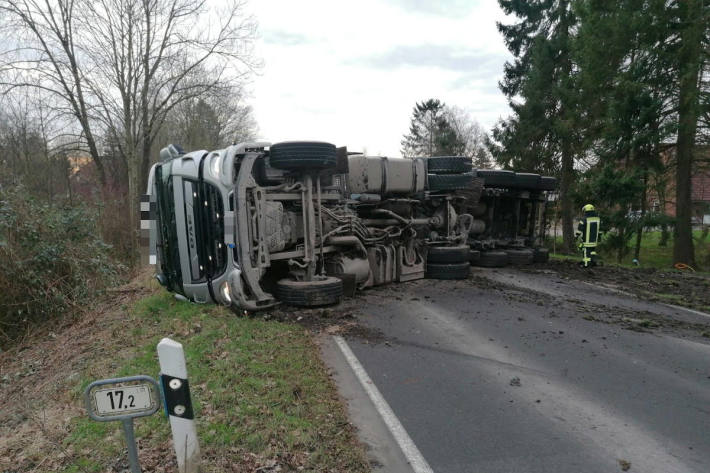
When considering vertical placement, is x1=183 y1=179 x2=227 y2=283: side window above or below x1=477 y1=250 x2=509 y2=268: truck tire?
above

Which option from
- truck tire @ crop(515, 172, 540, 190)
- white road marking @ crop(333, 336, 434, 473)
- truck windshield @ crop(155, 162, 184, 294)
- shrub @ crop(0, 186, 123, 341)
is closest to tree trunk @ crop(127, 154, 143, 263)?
shrub @ crop(0, 186, 123, 341)

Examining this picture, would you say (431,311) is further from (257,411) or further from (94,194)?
(94,194)

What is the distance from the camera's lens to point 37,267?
7.86 metres

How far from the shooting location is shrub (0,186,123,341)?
7.44 meters

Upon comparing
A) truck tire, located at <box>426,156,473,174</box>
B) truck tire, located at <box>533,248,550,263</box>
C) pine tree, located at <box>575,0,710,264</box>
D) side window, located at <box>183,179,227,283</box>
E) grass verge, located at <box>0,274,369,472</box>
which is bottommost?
truck tire, located at <box>533,248,550,263</box>

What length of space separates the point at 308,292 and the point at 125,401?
386cm

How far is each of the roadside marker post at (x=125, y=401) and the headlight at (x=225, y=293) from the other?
3.42m

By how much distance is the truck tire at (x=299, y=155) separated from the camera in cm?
596

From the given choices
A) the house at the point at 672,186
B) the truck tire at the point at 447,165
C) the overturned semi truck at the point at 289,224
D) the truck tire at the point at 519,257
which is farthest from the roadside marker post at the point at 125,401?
the house at the point at 672,186

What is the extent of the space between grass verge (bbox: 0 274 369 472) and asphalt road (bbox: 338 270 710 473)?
0.56 metres

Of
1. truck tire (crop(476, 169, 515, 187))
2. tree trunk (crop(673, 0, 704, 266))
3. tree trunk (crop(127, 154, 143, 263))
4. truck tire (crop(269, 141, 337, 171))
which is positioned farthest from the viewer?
tree trunk (crop(127, 154, 143, 263))

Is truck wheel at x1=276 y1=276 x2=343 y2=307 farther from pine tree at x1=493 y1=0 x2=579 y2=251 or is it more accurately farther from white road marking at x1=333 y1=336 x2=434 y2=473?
pine tree at x1=493 y1=0 x2=579 y2=251

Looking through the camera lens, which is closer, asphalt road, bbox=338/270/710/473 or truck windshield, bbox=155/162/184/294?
asphalt road, bbox=338/270/710/473

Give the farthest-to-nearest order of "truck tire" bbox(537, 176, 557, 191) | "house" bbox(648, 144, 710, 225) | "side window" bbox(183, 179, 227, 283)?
"house" bbox(648, 144, 710, 225), "truck tire" bbox(537, 176, 557, 191), "side window" bbox(183, 179, 227, 283)
